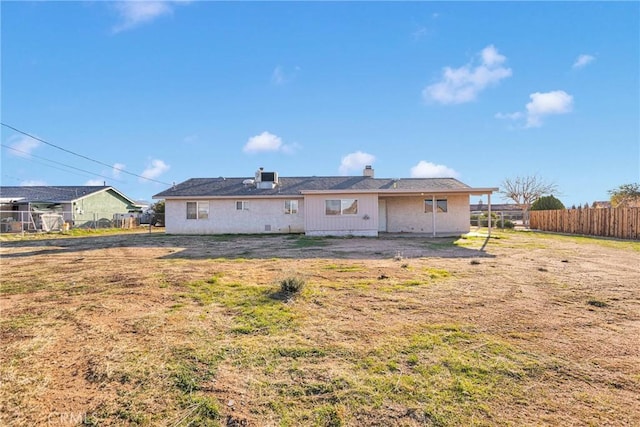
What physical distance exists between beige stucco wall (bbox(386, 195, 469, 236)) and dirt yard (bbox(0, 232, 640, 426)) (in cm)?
1206

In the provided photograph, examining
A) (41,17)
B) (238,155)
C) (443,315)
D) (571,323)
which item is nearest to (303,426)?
(443,315)

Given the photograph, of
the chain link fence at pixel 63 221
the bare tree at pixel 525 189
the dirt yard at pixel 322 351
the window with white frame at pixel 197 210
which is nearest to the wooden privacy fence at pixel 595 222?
the dirt yard at pixel 322 351

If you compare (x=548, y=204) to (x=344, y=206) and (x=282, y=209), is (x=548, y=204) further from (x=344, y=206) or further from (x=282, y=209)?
(x=282, y=209)

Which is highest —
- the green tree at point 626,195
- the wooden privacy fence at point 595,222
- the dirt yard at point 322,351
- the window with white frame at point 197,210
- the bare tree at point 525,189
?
the bare tree at point 525,189

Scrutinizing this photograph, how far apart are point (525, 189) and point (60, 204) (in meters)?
48.1

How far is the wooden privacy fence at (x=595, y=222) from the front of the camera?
15695 mm

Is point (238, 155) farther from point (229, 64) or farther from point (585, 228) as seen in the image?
point (585, 228)

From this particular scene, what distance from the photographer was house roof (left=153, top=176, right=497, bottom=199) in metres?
18.3

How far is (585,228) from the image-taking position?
18.6m

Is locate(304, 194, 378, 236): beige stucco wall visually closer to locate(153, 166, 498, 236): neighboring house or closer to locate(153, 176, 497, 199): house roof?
locate(153, 176, 497, 199): house roof

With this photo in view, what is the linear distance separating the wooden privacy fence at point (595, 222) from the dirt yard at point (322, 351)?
1256 centimetres

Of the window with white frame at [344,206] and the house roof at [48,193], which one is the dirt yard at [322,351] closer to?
the window with white frame at [344,206]

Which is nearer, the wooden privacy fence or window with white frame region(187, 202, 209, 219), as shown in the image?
the wooden privacy fence

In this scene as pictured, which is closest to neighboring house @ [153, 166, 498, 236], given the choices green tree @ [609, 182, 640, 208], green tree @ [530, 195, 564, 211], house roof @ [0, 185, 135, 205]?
green tree @ [530, 195, 564, 211]
